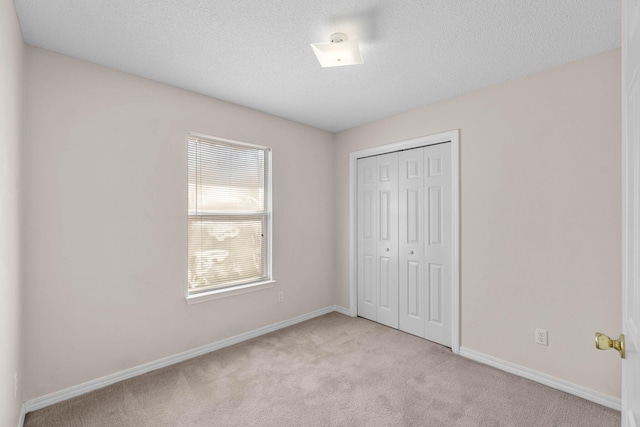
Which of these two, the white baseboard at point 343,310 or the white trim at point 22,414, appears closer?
the white trim at point 22,414

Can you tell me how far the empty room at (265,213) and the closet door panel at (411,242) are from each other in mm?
29

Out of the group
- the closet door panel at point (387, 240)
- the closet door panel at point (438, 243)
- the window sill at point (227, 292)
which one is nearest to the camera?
the window sill at point (227, 292)

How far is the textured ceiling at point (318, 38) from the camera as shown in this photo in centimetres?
169

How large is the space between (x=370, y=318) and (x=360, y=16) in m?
3.18

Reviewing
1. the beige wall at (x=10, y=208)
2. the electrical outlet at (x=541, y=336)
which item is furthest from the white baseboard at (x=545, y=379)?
the beige wall at (x=10, y=208)

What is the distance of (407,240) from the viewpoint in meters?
3.37

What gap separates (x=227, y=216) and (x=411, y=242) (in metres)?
1.96

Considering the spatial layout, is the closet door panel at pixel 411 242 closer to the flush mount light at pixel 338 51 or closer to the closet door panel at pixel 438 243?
the closet door panel at pixel 438 243

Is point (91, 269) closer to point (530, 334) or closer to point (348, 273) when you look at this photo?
point (348, 273)

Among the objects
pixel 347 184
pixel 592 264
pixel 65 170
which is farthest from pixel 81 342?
pixel 592 264

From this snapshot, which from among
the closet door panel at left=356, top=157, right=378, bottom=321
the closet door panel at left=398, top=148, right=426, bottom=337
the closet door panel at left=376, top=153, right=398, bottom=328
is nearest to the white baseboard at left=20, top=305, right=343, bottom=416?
the closet door panel at left=356, top=157, right=378, bottom=321

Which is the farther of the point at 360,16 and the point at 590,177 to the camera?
the point at 590,177

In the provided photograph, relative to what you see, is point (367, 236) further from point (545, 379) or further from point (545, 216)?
point (545, 379)

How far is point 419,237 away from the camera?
325cm
